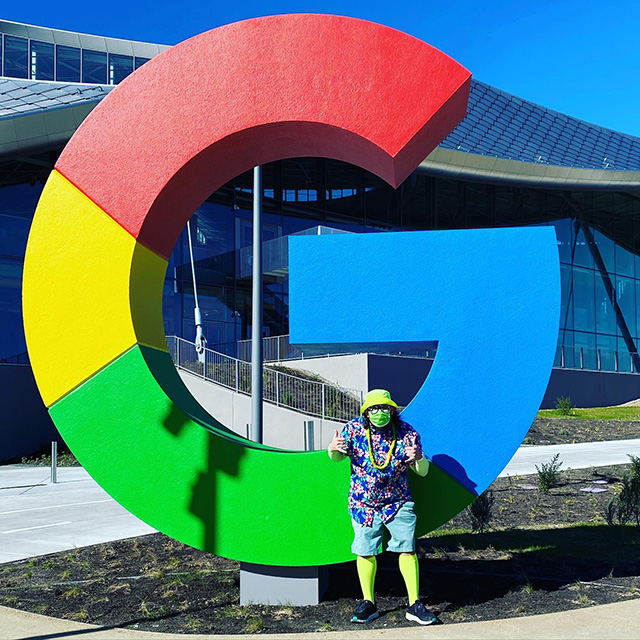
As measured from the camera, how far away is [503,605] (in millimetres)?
5070

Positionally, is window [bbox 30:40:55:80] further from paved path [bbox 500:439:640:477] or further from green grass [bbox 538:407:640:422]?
paved path [bbox 500:439:640:477]

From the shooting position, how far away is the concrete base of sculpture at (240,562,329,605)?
533cm

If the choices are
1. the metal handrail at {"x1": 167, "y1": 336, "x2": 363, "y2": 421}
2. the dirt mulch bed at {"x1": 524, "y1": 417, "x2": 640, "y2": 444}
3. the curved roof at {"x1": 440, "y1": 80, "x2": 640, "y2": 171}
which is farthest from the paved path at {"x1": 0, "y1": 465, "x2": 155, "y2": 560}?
the curved roof at {"x1": 440, "y1": 80, "x2": 640, "y2": 171}

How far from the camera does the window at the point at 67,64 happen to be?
31.8 meters

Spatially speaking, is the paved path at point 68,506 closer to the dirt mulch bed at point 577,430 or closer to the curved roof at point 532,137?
the dirt mulch bed at point 577,430

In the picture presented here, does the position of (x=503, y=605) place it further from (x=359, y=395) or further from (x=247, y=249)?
(x=247, y=249)

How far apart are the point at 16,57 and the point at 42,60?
1.00 meters

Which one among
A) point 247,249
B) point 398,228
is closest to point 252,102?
point 247,249

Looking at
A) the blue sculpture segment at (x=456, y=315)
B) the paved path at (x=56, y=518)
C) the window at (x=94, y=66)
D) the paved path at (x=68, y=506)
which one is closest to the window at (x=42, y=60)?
the window at (x=94, y=66)

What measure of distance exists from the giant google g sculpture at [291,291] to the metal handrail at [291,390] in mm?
12744

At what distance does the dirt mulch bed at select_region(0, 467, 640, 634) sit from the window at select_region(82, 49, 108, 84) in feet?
91.4

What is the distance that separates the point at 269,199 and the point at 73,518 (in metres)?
20.6

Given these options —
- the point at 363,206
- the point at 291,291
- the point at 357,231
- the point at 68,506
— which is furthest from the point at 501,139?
the point at 291,291

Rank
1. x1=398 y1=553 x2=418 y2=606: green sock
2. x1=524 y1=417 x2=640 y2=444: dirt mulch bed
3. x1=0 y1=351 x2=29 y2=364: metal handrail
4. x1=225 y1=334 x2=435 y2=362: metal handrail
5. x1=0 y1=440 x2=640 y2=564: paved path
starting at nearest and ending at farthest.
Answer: x1=398 y1=553 x2=418 y2=606: green sock
x1=0 y1=440 x2=640 y2=564: paved path
x1=524 y1=417 x2=640 y2=444: dirt mulch bed
x1=0 y1=351 x2=29 y2=364: metal handrail
x1=225 y1=334 x2=435 y2=362: metal handrail
